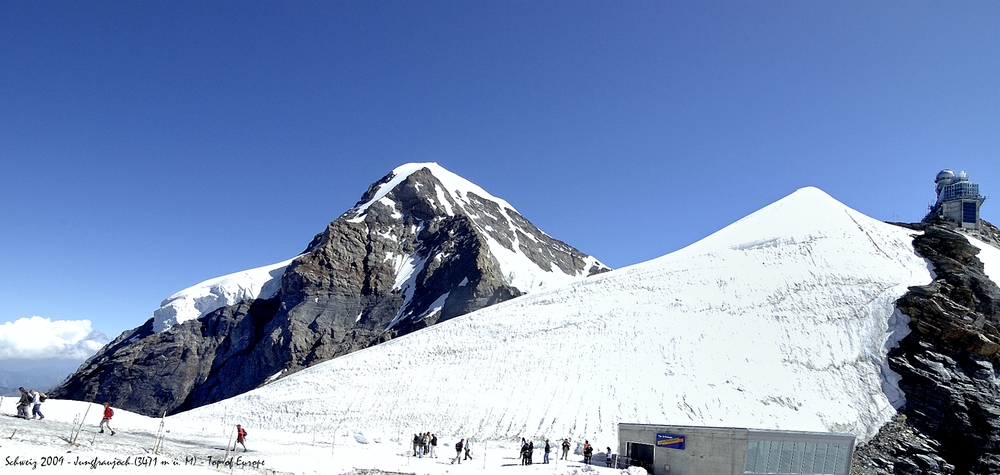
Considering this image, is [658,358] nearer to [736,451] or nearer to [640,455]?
[640,455]

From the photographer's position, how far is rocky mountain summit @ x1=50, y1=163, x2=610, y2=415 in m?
80.2

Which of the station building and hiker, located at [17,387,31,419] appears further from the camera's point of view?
the station building

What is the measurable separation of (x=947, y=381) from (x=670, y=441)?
25120mm

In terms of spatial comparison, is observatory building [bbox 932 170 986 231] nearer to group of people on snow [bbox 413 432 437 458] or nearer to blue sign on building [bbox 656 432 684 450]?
blue sign on building [bbox 656 432 684 450]

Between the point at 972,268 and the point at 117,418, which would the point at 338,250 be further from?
the point at 972,268

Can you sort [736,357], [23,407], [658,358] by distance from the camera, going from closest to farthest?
[23,407] → [736,357] → [658,358]

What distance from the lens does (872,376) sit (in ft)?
137

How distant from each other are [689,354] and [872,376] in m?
12.2

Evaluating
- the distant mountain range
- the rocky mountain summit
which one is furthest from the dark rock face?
the rocky mountain summit

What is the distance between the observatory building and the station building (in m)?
86.2

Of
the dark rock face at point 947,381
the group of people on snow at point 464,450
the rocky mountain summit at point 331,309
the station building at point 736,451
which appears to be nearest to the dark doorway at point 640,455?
the station building at point 736,451

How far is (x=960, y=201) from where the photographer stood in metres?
97.7

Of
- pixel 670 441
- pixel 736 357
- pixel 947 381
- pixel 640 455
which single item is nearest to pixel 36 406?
pixel 640 455

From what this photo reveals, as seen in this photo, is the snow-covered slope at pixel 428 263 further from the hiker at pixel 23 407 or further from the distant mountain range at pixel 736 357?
the hiker at pixel 23 407
